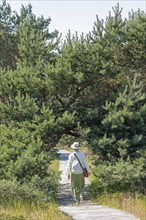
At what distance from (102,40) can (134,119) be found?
2.95 m

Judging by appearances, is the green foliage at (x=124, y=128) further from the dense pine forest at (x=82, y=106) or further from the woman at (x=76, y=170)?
the woman at (x=76, y=170)

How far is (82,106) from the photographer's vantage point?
1498cm

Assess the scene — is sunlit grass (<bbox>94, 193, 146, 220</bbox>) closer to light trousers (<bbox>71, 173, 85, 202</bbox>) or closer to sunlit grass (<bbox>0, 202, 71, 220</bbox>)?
light trousers (<bbox>71, 173, 85, 202</bbox>)

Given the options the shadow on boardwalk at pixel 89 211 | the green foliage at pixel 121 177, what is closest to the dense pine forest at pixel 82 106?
the green foliage at pixel 121 177

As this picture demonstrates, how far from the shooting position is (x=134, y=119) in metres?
13.9

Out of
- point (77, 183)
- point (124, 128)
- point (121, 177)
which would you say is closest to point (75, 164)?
point (77, 183)

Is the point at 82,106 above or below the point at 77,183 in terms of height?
above

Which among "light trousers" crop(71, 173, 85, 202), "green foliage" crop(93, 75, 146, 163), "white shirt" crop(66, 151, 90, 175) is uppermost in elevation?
"green foliage" crop(93, 75, 146, 163)

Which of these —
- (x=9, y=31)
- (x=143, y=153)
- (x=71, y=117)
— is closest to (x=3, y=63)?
(x=9, y=31)

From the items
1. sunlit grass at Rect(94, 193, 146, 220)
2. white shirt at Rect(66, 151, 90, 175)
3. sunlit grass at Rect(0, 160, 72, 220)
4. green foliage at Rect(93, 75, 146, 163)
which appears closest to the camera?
sunlit grass at Rect(0, 160, 72, 220)

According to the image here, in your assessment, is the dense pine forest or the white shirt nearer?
the white shirt

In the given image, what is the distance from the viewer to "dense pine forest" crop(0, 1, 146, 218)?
13195mm

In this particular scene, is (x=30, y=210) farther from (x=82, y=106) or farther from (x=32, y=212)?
(x=82, y=106)

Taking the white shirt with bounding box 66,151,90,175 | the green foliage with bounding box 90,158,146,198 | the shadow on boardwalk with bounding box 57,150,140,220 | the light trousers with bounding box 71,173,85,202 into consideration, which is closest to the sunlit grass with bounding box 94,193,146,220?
the shadow on boardwalk with bounding box 57,150,140,220
